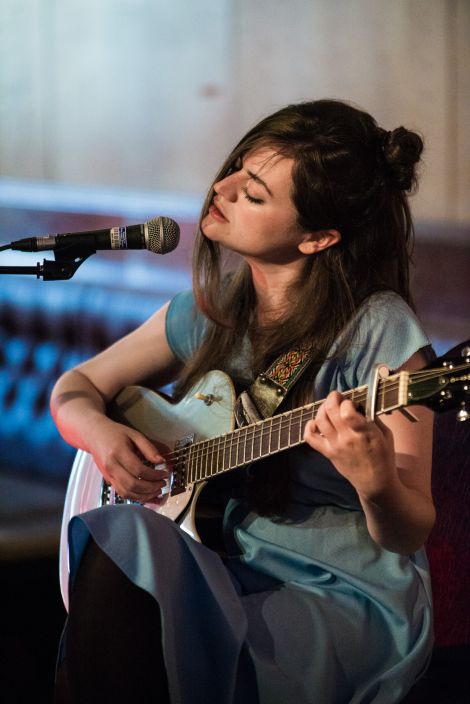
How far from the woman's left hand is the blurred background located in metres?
1.06

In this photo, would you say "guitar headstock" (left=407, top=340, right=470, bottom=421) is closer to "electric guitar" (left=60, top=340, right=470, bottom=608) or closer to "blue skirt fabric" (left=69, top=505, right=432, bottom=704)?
"electric guitar" (left=60, top=340, right=470, bottom=608)

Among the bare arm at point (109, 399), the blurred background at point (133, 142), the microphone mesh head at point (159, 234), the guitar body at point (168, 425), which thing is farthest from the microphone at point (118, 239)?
the blurred background at point (133, 142)

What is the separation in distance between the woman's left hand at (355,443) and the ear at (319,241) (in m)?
0.43

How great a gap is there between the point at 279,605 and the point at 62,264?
2.04 ft

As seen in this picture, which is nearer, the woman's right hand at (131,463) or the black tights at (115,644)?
the black tights at (115,644)

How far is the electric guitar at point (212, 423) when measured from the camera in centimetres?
129

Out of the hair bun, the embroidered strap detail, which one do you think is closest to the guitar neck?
the embroidered strap detail

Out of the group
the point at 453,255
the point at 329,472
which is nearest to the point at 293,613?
the point at 329,472

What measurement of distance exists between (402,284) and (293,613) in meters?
0.64

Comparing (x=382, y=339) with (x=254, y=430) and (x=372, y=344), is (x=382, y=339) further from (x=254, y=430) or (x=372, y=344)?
(x=254, y=430)

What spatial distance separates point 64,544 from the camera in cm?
195

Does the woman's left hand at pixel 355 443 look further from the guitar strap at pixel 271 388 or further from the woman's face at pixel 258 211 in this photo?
the woman's face at pixel 258 211

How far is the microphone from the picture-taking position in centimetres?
148

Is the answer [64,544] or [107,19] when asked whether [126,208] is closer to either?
[107,19]
